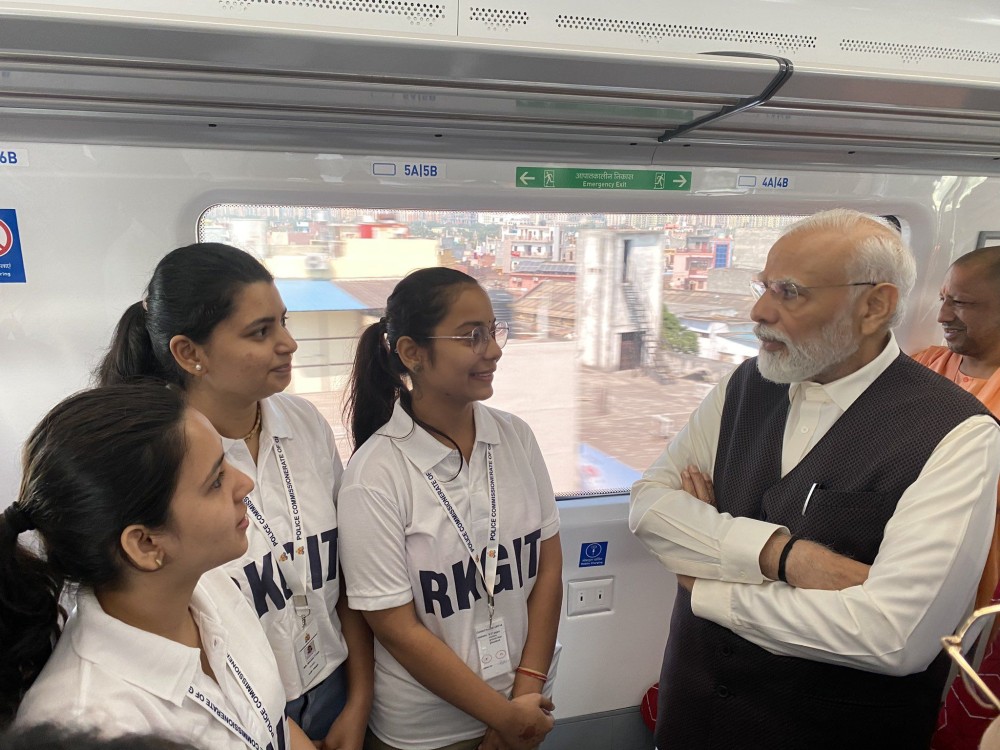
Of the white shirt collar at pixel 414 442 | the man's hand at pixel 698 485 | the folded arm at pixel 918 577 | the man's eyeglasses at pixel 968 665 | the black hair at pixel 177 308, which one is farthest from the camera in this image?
the man's hand at pixel 698 485

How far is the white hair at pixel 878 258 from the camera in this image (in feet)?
6.04

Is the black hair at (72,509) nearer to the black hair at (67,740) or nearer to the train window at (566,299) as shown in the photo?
the black hair at (67,740)

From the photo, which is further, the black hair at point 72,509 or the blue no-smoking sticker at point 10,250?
the blue no-smoking sticker at point 10,250

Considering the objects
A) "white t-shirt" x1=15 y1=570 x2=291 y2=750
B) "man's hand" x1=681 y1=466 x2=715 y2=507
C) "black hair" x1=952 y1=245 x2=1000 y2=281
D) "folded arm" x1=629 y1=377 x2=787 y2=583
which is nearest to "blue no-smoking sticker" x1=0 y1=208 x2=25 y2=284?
"white t-shirt" x1=15 y1=570 x2=291 y2=750

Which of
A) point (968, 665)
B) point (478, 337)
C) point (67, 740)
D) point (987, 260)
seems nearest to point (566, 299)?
point (478, 337)

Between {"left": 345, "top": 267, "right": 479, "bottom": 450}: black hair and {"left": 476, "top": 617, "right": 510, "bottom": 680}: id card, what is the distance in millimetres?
645

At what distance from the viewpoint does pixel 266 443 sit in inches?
71.7

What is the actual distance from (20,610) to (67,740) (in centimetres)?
50

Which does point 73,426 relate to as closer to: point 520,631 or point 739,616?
point 520,631

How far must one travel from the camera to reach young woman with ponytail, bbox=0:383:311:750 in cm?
116

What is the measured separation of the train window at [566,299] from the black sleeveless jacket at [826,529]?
1117mm

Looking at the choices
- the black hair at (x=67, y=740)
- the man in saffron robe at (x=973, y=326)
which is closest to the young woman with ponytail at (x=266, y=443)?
the black hair at (x=67, y=740)

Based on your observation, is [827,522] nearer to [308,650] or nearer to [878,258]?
[878,258]

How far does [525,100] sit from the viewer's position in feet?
6.09
